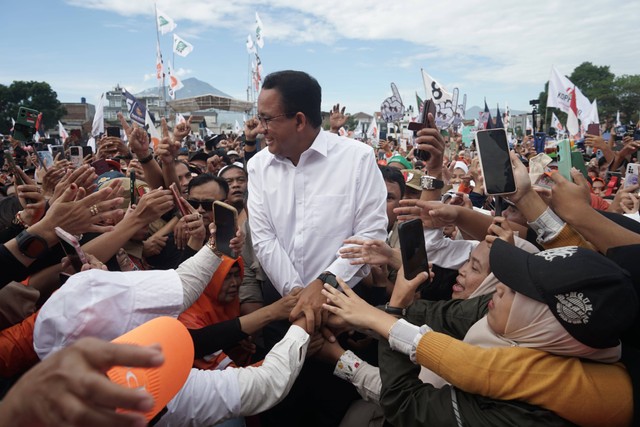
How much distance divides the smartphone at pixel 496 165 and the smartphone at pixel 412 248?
0.40m

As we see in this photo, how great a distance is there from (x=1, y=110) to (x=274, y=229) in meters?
61.0

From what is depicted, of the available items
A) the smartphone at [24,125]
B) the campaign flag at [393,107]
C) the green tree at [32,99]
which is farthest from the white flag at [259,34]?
the green tree at [32,99]

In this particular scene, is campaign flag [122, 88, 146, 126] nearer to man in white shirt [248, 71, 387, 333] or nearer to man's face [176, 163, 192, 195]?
man's face [176, 163, 192, 195]

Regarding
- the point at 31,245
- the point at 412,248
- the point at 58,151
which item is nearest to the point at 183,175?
the point at 31,245

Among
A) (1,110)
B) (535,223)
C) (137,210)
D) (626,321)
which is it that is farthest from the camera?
(1,110)

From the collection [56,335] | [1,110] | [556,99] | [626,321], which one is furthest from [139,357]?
[1,110]

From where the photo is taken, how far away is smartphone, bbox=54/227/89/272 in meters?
1.99

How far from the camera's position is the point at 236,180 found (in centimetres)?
446

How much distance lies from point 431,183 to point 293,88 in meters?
1.03

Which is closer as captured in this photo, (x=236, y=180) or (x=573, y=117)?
(x=236, y=180)

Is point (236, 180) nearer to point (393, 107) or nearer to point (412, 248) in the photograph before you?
point (412, 248)

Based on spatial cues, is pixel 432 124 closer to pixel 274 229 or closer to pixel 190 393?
pixel 274 229

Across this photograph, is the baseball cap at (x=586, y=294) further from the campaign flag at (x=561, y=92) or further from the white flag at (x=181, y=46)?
the white flag at (x=181, y=46)

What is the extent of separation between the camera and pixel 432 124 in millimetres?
2414
